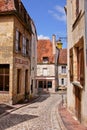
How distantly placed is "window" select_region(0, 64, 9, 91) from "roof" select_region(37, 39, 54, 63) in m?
22.9

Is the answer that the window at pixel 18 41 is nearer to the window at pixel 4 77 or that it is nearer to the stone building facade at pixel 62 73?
the window at pixel 4 77

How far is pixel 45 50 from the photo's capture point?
4409 cm

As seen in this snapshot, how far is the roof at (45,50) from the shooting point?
4281 cm

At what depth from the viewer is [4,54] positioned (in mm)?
19438

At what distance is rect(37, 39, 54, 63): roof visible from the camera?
42.8m

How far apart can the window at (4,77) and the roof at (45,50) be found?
903 inches

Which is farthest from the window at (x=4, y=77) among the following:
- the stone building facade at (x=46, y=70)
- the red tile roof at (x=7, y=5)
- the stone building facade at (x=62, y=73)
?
the stone building facade at (x=62, y=73)

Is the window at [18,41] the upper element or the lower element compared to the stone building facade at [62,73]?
upper

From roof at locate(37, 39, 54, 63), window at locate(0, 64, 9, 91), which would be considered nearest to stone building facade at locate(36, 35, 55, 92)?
roof at locate(37, 39, 54, 63)

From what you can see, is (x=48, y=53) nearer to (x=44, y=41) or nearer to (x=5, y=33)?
(x=44, y=41)

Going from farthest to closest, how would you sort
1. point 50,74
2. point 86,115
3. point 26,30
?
point 50,74, point 26,30, point 86,115

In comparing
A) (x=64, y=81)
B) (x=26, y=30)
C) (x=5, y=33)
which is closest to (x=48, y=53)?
(x=64, y=81)

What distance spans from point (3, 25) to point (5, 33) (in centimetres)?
69

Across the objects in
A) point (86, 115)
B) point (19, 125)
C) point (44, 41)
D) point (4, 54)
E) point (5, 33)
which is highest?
point (44, 41)
